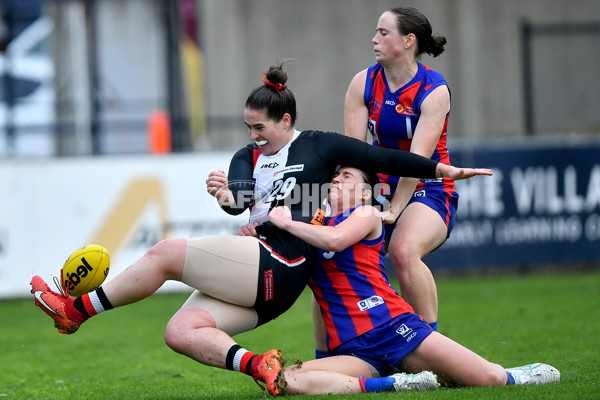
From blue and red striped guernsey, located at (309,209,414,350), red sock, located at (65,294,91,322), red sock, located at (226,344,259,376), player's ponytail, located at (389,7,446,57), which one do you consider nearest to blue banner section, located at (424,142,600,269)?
player's ponytail, located at (389,7,446,57)

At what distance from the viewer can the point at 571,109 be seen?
14023 mm

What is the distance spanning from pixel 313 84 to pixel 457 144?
4.63m

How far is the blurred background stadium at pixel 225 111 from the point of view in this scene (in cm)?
1026

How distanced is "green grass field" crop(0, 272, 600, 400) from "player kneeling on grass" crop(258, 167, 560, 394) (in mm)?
120

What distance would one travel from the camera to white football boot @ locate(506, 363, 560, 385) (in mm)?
4781

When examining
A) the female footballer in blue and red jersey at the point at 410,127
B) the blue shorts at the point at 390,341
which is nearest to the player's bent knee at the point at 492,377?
the blue shorts at the point at 390,341

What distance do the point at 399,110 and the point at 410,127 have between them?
120 mm

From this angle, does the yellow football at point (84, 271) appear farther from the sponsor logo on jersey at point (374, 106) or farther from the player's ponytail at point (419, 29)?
the player's ponytail at point (419, 29)

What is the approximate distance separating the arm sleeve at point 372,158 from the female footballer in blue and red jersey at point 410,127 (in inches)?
10.5

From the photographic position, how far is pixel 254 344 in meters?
7.02

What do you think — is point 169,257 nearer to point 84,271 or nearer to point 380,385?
point 84,271

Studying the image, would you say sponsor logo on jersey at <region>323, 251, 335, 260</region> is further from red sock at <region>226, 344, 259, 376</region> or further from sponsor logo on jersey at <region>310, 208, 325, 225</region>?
red sock at <region>226, 344, 259, 376</region>

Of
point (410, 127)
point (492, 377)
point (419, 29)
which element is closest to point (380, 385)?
point (492, 377)

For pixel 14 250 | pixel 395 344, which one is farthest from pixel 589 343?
pixel 14 250
